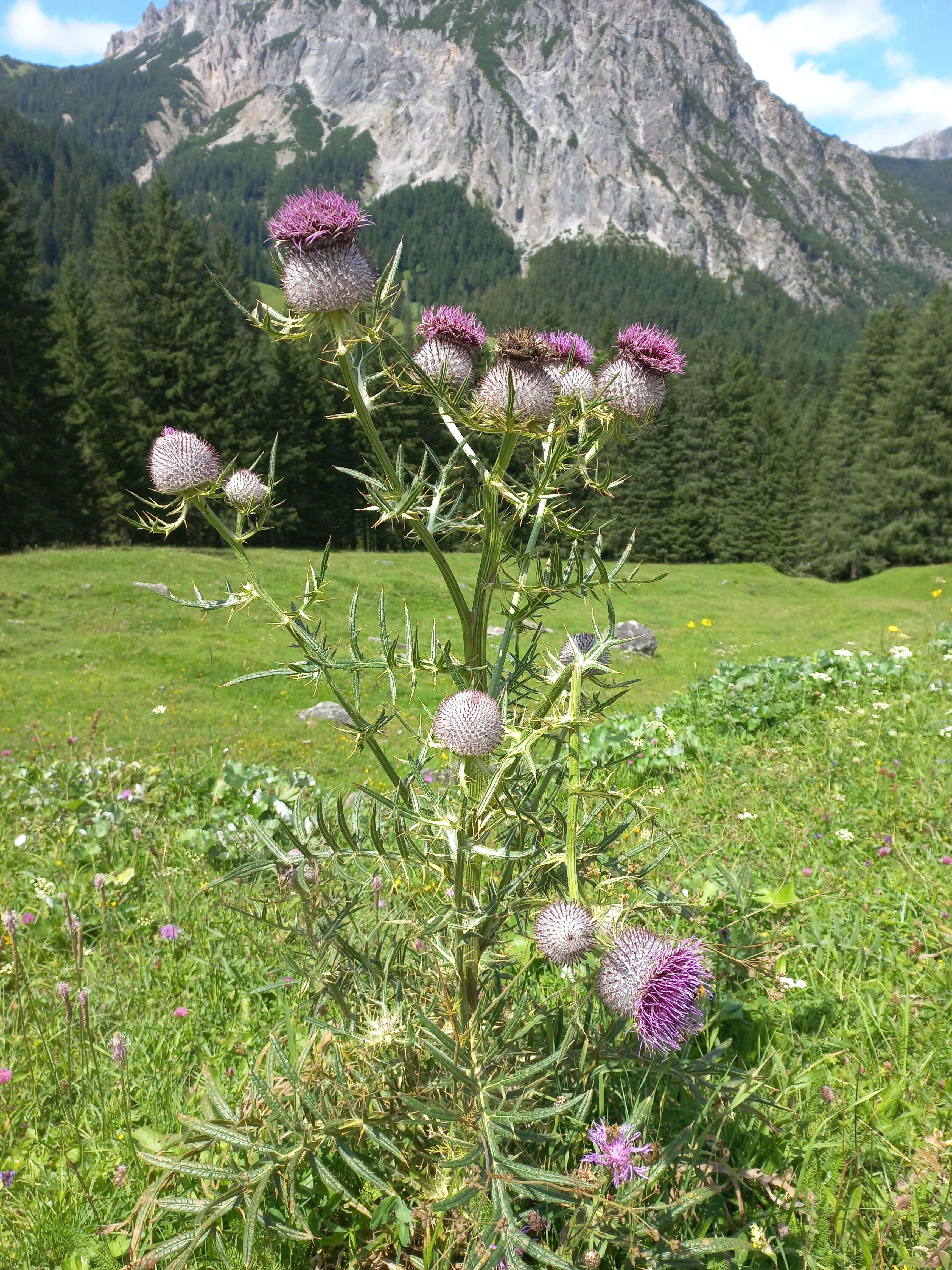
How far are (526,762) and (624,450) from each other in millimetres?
940

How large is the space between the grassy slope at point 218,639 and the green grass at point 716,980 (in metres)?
2.12

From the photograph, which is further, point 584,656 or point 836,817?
point 836,817

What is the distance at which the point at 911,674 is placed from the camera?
7.26 m

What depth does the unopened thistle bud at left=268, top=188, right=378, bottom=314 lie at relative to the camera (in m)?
1.91

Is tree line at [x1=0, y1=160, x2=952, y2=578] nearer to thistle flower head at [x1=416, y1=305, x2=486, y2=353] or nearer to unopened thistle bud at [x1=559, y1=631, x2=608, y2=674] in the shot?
thistle flower head at [x1=416, y1=305, x2=486, y2=353]

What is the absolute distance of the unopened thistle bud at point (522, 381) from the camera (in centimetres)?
205

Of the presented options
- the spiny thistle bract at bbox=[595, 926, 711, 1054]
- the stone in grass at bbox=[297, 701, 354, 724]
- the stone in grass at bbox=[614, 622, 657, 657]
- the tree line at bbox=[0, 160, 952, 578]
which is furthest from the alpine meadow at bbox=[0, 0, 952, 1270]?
the tree line at bbox=[0, 160, 952, 578]

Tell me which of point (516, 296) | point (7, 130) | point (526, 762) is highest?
point (7, 130)

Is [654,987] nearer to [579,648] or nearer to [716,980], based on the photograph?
[579,648]

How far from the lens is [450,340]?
2.32m

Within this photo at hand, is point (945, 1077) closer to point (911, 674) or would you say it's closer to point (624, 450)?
point (624, 450)

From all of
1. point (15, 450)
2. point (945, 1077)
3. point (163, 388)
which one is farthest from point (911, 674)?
point (163, 388)

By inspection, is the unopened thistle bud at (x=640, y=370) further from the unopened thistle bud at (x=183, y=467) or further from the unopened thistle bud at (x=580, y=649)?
the unopened thistle bud at (x=183, y=467)

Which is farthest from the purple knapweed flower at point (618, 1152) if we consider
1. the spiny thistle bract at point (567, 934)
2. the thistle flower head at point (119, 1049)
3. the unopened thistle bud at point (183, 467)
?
the unopened thistle bud at point (183, 467)
